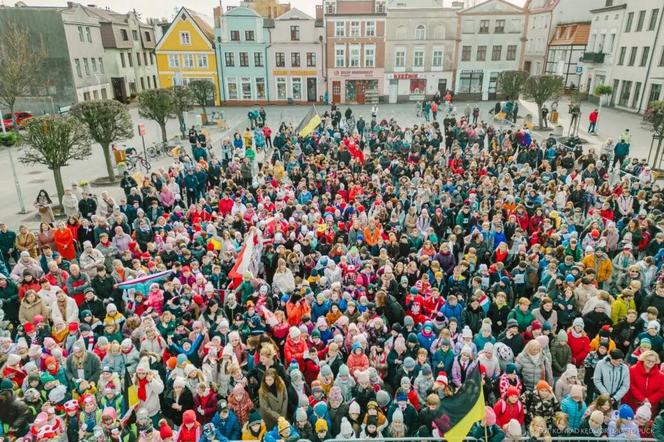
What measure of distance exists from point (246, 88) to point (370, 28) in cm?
1424

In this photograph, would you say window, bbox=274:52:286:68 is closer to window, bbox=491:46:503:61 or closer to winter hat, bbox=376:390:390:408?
window, bbox=491:46:503:61

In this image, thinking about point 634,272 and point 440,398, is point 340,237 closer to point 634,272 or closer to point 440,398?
point 440,398

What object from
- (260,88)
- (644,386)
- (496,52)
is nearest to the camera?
(644,386)

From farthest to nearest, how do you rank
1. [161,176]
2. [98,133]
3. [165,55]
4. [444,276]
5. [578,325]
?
1. [165,55]
2. [98,133]
3. [161,176]
4. [444,276]
5. [578,325]

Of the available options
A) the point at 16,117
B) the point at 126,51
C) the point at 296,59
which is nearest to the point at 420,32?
the point at 296,59

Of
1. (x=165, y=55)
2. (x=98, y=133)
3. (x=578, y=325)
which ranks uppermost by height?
(x=165, y=55)

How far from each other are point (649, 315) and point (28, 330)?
10684 millimetres

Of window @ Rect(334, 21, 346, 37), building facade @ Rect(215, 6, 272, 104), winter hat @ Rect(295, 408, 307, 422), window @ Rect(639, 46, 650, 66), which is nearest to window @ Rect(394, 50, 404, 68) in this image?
window @ Rect(334, 21, 346, 37)

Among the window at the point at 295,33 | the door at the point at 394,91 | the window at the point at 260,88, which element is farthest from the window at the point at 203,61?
the door at the point at 394,91

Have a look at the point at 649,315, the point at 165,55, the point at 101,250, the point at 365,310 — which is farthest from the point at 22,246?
the point at 165,55

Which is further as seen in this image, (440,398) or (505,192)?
(505,192)

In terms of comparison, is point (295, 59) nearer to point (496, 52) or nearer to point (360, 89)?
point (360, 89)

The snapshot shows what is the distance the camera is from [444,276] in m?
10.5

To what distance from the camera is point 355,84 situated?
48812mm
